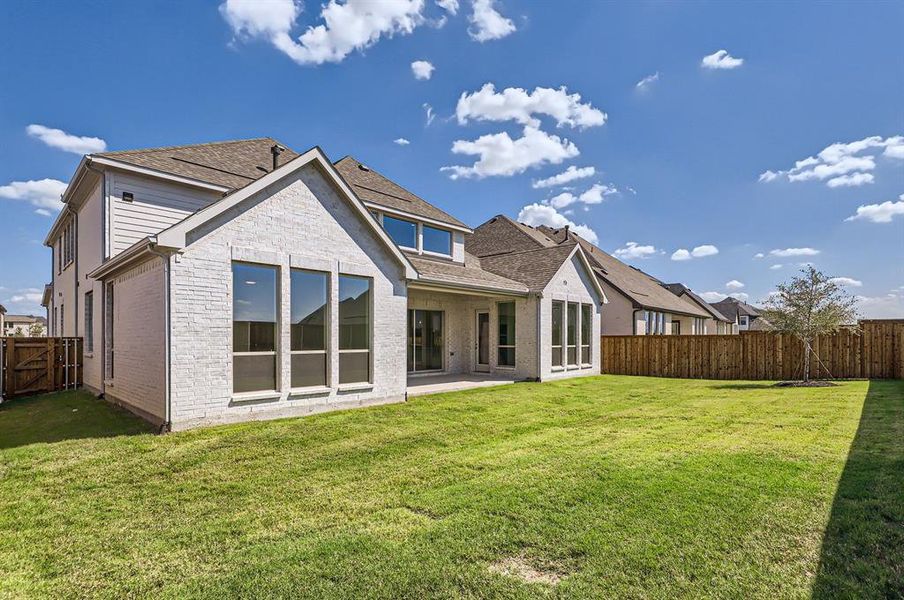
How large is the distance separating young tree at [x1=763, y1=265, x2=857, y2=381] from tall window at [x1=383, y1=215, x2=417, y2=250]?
12.5 m

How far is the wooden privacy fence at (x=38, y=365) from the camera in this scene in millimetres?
12797

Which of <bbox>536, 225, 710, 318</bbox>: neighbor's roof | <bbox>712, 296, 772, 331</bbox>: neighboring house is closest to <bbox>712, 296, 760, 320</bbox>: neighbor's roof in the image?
<bbox>712, 296, 772, 331</bbox>: neighboring house

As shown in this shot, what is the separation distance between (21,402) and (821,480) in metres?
17.3

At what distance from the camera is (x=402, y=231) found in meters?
15.1

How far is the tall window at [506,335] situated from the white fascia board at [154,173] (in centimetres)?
983

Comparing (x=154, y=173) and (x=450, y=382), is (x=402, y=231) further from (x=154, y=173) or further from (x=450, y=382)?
(x=154, y=173)

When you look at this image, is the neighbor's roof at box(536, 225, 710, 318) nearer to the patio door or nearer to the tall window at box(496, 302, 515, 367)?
the tall window at box(496, 302, 515, 367)

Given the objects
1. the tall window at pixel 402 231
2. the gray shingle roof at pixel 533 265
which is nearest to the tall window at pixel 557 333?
the gray shingle roof at pixel 533 265

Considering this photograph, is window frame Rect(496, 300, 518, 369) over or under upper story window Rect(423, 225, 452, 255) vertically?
under

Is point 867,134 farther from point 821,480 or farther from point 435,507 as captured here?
point 435,507

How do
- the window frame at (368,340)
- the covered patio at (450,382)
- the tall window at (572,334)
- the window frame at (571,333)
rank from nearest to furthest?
the window frame at (368,340) < the covered patio at (450,382) < the window frame at (571,333) < the tall window at (572,334)

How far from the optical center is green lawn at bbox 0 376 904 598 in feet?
10.3

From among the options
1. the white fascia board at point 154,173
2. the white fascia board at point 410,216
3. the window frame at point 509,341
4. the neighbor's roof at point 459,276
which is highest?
the white fascia board at point 154,173

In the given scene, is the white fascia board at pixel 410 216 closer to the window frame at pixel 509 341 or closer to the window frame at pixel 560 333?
the window frame at pixel 509 341
